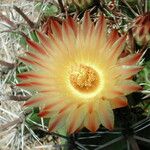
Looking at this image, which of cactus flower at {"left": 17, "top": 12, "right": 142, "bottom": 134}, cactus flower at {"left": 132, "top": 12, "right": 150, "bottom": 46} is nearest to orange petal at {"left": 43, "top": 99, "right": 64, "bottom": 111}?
cactus flower at {"left": 17, "top": 12, "right": 142, "bottom": 134}

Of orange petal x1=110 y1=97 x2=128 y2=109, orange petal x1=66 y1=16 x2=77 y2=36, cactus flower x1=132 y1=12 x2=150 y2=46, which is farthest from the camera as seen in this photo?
cactus flower x1=132 y1=12 x2=150 y2=46

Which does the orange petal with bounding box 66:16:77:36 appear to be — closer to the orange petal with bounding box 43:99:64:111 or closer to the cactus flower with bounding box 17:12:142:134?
the cactus flower with bounding box 17:12:142:134

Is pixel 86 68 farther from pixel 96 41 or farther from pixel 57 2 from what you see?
pixel 57 2

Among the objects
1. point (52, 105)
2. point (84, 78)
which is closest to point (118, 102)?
point (52, 105)

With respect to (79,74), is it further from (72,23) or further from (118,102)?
(118,102)

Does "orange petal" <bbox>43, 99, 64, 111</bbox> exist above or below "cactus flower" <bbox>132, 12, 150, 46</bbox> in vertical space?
below

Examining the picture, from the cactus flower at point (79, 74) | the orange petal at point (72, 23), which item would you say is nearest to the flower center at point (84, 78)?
the cactus flower at point (79, 74)

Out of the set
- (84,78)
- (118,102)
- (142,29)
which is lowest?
(118,102)

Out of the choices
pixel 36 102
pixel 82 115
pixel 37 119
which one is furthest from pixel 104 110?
pixel 37 119

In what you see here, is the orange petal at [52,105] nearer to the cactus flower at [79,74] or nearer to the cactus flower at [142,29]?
the cactus flower at [79,74]
